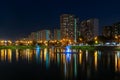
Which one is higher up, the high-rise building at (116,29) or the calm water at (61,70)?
the high-rise building at (116,29)

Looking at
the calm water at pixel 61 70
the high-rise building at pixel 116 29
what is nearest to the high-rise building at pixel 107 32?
the high-rise building at pixel 116 29

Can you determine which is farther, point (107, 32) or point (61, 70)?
point (107, 32)

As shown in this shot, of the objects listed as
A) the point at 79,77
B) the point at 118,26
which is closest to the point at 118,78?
the point at 79,77

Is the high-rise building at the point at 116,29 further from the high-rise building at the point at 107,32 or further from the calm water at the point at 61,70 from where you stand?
the calm water at the point at 61,70

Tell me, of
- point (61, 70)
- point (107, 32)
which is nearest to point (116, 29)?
point (107, 32)

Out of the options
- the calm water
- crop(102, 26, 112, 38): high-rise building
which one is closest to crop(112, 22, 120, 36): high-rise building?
crop(102, 26, 112, 38): high-rise building

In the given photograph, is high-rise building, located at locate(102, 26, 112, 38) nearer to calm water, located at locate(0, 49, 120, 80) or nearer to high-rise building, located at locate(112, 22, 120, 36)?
high-rise building, located at locate(112, 22, 120, 36)

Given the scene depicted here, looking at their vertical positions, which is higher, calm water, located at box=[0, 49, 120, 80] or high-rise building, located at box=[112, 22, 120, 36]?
high-rise building, located at box=[112, 22, 120, 36]

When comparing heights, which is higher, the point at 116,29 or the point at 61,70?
the point at 116,29

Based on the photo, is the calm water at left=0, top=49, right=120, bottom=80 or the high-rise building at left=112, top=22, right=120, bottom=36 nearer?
the calm water at left=0, top=49, right=120, bottom=80

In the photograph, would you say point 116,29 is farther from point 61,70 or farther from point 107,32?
point 61,70

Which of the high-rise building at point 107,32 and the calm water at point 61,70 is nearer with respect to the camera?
the calm water at point 61,70

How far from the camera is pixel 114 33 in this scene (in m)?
160

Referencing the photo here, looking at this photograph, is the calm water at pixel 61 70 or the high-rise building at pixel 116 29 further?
the high-rise building at pixel 116 29
